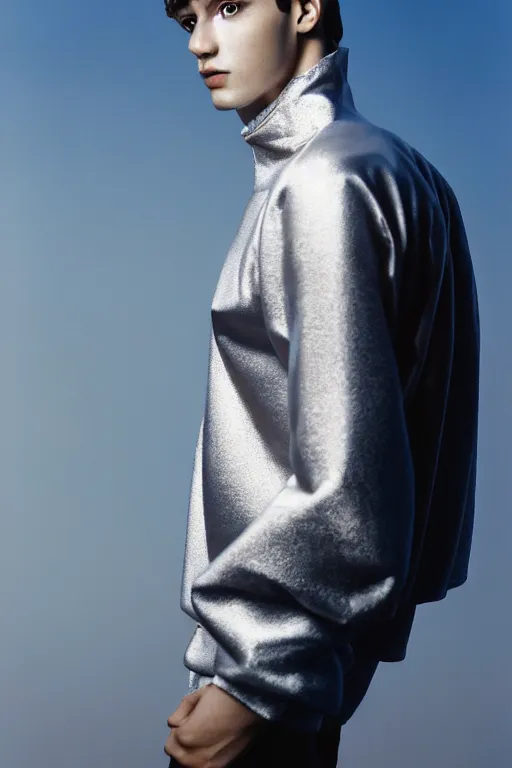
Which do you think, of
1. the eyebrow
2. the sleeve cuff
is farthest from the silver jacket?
the eyebrow

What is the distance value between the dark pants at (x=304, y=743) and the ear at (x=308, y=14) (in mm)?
519

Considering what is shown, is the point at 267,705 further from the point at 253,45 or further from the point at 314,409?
the point at 253,45

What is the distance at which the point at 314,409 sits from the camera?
0.70 m

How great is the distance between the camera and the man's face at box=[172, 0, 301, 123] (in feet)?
2.80

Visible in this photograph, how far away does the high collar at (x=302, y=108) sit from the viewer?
86 centimetres

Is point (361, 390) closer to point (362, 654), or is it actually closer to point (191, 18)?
point (362, 654)

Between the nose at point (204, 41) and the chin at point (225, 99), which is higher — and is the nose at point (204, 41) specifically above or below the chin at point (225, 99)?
above

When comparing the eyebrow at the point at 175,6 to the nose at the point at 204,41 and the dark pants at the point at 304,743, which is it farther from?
the dark pants at the point at 304,743

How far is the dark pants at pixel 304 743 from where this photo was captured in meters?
0.79

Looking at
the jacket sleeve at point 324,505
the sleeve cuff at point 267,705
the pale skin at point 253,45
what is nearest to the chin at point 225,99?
the pale skin at point 253,45

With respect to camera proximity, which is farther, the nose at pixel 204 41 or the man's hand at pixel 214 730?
the nose at pixel 204 41

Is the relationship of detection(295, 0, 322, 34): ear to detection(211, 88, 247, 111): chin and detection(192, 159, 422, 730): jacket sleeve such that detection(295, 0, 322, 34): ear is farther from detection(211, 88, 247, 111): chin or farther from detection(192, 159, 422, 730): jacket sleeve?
detection(192, 159, 422, 730): jacket sleeve

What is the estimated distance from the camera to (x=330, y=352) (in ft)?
2.30

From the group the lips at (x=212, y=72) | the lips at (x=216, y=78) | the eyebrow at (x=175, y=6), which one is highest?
the eyebrow at (x=175, y=6)
